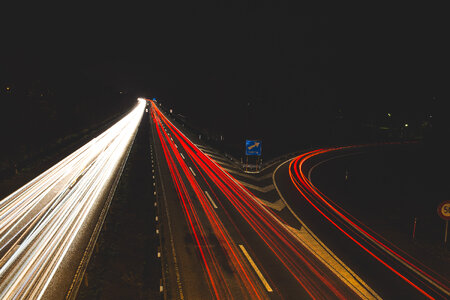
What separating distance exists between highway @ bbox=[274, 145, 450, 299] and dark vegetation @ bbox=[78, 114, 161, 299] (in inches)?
325

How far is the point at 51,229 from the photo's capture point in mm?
12898

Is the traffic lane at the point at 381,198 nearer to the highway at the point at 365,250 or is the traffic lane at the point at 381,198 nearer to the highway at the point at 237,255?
the highway at the point at 365,250

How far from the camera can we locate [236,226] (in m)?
14.4

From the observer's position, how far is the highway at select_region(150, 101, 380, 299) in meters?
9.48

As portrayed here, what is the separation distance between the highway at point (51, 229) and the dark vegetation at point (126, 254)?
1.63 feet

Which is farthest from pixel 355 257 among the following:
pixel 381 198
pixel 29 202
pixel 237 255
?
pixel 29 202

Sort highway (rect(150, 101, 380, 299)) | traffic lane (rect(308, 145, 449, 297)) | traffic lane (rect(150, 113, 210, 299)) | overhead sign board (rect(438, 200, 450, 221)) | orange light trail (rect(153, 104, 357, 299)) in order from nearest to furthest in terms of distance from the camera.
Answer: traffic lane (rect(150, 113, 210, 299))
highway (rect(150, 101, 380, 299))
orange light trail (rect(153, 104, 357, 299))
traffic lane (rect(308, 145, 449, 297))
overhead sign board (rect(438, 200, 450, 221))

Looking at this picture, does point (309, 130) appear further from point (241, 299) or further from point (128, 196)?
point (241, 299)

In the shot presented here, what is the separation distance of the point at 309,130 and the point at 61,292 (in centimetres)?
6143

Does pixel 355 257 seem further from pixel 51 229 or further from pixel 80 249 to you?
pixel 51 229

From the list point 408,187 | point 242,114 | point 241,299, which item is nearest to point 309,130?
point 242,114

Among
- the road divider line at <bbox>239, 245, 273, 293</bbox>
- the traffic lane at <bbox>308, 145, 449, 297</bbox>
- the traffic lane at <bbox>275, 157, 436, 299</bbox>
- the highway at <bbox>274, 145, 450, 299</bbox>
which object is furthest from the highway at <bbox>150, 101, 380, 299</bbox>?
the traffic lane at <bbox>308, 145, 449, 297</bbox>

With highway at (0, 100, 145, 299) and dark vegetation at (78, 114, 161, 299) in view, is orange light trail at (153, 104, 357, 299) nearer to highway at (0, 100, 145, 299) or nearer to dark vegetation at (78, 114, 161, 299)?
dark vegetation at (78, 114, 161, 299)

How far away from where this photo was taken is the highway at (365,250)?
32.9ft
